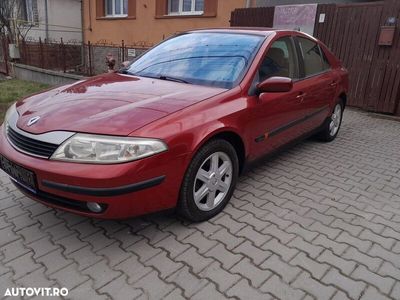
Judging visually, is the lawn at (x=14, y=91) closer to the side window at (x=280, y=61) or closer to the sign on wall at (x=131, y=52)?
the sign on wall at (x=131, y=52)

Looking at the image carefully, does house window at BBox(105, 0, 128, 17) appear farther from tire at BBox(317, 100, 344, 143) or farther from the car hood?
the car hood

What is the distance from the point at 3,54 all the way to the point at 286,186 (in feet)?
44.0

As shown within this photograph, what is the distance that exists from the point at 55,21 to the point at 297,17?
1335cm

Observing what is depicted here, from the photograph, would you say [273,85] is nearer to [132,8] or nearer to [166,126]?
[166,126]

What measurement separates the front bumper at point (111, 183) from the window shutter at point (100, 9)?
45.5 feet

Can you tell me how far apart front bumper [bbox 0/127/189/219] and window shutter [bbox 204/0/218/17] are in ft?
29.4

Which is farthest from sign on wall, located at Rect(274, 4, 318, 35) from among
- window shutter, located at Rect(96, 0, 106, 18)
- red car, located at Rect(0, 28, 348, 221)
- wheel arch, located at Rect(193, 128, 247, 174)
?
window shutter, located at Rect(96, 0, 106, 18)

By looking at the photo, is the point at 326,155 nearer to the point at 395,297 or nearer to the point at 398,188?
the point at 398,188

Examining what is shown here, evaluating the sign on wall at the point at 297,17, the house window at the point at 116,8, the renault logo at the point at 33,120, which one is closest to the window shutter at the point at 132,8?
the house window at the point at 116,8

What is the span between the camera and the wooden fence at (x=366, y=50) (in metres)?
7.08

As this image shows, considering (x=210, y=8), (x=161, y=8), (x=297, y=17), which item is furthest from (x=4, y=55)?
(x=297, y=17)

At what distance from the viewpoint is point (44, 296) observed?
2.09 meters

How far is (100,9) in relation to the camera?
48.2 ft

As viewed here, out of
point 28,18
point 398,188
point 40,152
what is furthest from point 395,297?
point 28,18
